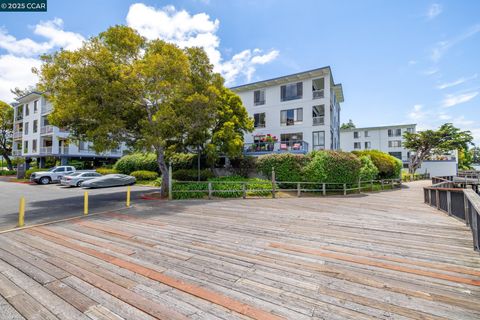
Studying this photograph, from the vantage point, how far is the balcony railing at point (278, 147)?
746 inches

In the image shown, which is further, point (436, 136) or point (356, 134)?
point (356, 134)

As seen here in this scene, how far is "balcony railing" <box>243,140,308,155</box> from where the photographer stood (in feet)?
62.2

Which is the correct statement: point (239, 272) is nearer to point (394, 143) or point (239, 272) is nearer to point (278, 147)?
point (278, 147)

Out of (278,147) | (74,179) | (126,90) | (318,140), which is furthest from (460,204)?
(74,179)

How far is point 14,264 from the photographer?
3.86m

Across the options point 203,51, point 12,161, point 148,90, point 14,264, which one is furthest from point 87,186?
point 12,161

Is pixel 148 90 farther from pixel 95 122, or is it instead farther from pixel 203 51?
pixel 203 51

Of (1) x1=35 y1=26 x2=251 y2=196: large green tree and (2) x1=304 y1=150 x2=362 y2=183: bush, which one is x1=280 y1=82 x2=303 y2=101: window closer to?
(2) x1=304 y1=150 x2=362 y2=183: bush

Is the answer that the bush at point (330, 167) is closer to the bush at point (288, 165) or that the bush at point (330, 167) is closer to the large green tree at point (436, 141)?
the bush at point (288, 165)

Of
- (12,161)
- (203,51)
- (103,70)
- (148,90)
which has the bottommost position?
(12,161)

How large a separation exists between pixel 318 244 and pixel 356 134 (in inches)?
1980

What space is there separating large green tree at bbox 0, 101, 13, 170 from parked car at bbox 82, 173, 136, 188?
29.3 metres

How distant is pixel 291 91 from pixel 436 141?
30254mm

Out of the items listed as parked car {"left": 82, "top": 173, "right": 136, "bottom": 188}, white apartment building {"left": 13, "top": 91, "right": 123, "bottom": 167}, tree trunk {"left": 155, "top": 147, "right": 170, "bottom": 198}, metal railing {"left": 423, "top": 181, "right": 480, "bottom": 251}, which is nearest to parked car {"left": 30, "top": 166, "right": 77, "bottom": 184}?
parked car {"left": 82, "top": 173, "right": 136, "bottom": 188}
